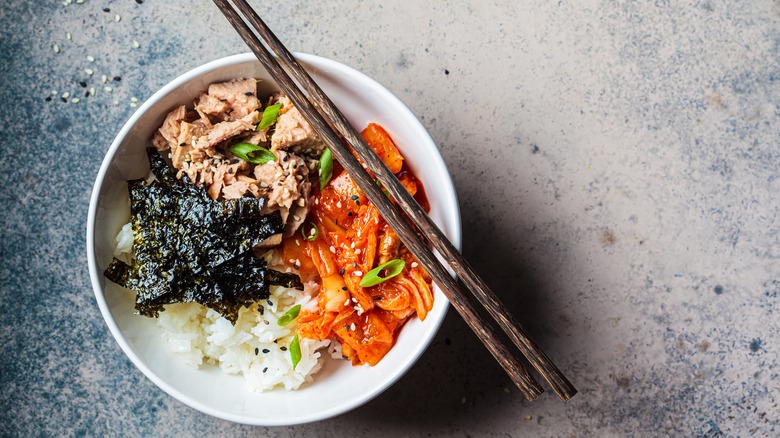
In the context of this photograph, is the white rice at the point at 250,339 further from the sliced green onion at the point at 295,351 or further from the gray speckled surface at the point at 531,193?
the gray speckled surface at the point at 531,193

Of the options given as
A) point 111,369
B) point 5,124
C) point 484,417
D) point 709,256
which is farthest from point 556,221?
point 5,124

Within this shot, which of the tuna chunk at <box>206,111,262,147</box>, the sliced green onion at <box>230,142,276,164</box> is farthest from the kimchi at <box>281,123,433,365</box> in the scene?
the tuna chunk at <box>206,111,262,147</box>

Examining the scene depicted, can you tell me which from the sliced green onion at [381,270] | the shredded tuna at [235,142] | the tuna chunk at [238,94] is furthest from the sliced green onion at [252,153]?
the sliced green onion at [381,270]

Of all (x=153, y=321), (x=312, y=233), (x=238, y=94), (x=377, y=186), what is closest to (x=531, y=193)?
(x=377, y=186)

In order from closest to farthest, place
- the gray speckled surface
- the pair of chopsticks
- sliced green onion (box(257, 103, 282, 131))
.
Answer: the pair of chopsticks, sliced green onion (box(257, 103, 282, 131)), the gray speckled surface

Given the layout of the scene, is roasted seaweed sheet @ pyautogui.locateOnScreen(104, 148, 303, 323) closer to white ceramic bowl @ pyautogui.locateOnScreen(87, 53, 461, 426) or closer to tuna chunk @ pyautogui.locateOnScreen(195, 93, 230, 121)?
white ceramic bowl @ pyautogui.locateOnScreen(87, 53, 461, 426)

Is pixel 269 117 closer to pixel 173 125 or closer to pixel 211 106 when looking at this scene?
pixel 211 106
